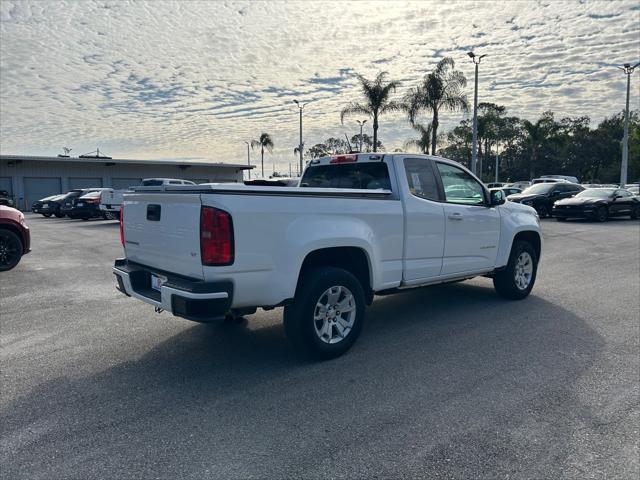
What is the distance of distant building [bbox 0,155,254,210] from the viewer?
1610 inches

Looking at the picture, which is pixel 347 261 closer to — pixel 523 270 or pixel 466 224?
pixel 466 224

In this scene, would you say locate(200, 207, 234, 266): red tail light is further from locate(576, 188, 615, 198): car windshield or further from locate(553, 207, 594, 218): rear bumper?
locate(576, 188, 615, 198): car windshield

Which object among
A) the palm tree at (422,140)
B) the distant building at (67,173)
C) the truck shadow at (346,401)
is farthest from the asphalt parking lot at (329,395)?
the distant building at (67,173)

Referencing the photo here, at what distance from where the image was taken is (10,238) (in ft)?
31.2

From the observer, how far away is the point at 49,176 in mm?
42656

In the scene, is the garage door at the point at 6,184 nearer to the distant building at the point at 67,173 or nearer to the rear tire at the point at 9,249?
the distant building at the point at 67,173

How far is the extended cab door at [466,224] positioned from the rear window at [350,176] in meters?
0.81

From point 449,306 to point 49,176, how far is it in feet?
146

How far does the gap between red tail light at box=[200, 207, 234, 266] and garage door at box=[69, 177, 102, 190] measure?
149 ft

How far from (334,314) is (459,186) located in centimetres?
254

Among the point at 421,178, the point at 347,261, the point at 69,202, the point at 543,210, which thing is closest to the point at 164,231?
the point at 347,261

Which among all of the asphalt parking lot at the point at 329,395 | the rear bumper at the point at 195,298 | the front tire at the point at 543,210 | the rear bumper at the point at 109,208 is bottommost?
the asphalt parking lot at the point at 329,395

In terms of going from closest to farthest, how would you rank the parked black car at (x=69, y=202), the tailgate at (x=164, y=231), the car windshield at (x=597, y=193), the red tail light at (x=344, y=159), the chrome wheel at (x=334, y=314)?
1. the tailgate at (x=164, y=231)
2. the chrome wheel at (x=334, y=314)
3. the red tail light at (x=344, y=159)
4. the car windshield at (x=597, y=193)
5. the parked black car at (x=69, y=202)

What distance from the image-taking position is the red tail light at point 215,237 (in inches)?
146
